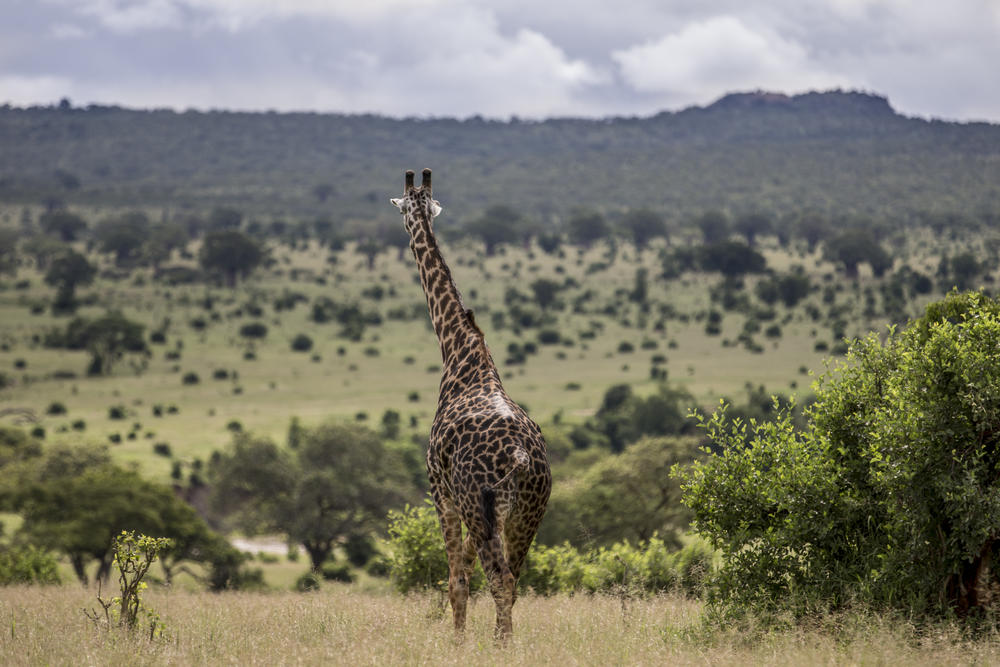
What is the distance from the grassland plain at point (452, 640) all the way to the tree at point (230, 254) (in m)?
111

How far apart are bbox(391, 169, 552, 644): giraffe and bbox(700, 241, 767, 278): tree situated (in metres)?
114

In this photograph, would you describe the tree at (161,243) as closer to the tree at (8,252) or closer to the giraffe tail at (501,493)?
the tree at (8,252)

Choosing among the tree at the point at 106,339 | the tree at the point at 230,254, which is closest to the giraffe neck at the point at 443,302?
the tree at the point at 106,339

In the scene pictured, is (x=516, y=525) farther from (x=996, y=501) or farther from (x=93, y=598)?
(x=93, y=598)

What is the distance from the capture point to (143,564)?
34.7ft

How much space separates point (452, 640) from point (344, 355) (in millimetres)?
84820

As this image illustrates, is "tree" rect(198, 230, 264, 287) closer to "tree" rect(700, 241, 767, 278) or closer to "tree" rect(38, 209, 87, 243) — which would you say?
"tree" rect(38, 209, 87, 243)

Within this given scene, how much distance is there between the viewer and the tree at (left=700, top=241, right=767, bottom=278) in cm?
12181

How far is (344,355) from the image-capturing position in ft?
307

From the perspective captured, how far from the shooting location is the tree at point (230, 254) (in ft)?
394

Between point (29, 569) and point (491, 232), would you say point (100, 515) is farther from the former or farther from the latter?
point (491, 232)

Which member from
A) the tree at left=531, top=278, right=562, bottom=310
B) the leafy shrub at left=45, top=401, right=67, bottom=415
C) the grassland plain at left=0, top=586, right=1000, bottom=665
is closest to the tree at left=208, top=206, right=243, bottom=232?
the tree at left=531, top=278, right=562, bottom=310

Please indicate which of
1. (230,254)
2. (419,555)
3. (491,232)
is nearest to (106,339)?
(230,254)

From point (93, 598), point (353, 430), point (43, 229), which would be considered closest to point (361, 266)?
point (43, 229)
